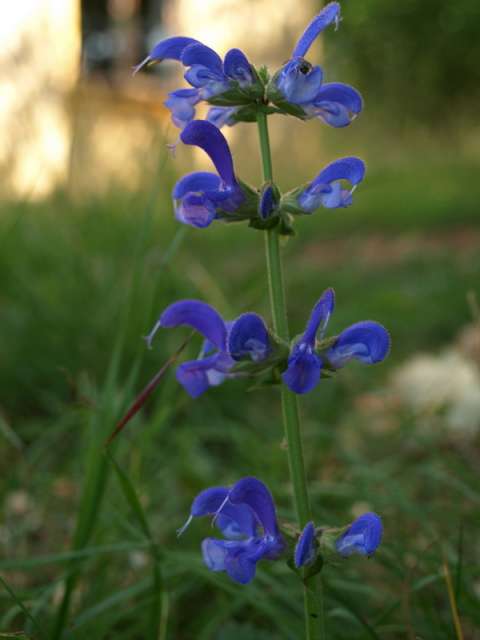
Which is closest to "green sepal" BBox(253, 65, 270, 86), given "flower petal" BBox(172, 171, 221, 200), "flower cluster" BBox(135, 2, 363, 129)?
"flower cluster" BBox(135, 2, 363, 129)

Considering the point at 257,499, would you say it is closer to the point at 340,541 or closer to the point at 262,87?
the point at 340,541

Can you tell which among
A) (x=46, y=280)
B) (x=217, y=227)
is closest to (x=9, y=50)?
(x=217, y=227)

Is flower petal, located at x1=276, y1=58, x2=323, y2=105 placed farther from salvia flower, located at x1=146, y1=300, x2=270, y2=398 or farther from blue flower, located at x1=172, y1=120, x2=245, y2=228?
salvia flower, located at x1=146, y1=300, x2=270, y2=398

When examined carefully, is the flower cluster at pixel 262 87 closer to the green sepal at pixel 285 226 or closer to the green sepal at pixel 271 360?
the green sepal at pixel 285 226

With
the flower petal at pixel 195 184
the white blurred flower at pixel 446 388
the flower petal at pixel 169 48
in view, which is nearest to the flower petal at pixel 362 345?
the flower petal at pixel 195 184

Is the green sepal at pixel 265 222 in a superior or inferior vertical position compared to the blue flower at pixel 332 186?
inferior

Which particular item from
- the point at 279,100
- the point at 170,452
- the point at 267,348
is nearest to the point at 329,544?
the point at 267,348

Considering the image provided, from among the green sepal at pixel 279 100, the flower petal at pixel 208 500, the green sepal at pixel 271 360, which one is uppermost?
the green sepal at pixel 279 100
